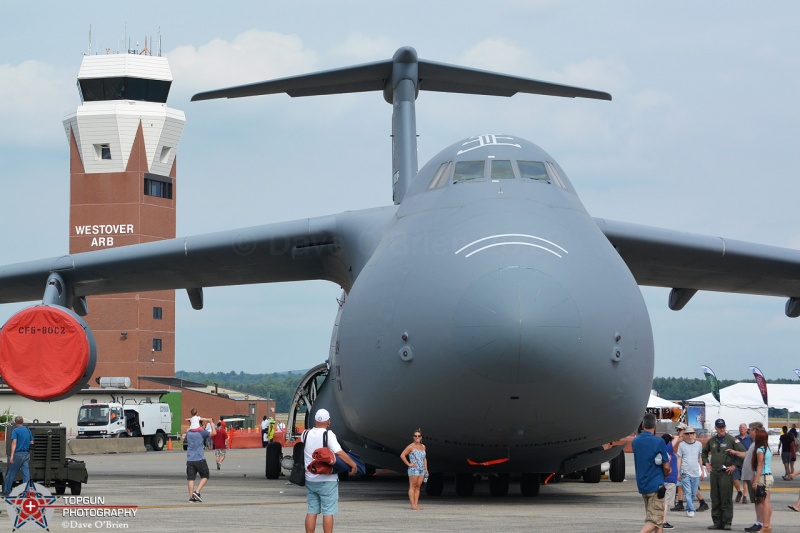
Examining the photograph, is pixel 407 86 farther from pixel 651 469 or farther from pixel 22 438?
pixel 651 469

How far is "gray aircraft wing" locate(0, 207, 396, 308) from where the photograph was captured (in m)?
17.3

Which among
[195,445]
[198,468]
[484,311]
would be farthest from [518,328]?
[195,445]

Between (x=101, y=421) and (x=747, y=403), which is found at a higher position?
(x=747, y=403)

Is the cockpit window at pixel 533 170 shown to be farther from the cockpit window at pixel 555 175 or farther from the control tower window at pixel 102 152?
the control tower window at pixel 102 152

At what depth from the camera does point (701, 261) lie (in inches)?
707

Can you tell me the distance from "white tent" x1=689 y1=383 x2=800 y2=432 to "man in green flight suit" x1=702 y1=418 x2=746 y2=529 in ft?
93.5

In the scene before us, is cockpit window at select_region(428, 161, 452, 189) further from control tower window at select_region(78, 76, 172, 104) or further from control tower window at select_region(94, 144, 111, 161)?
control tower window at select_region(94, 144, 111, 161)

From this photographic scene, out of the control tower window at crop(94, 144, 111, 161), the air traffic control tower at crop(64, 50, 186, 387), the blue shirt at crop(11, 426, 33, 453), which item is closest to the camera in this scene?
the blue shirt at crop(11, 426, 33, 453)

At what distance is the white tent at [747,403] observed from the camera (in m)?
42.1

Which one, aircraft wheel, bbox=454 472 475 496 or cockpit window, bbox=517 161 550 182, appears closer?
cockpit window, bbox=517 161 550 182

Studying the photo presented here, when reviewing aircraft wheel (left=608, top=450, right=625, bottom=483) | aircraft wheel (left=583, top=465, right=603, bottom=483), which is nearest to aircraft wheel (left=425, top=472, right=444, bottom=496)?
aircraft wheel (left=583, top=465, right=603, bottom=483)

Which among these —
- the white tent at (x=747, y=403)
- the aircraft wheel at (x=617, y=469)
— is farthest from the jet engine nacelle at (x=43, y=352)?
the white tent at (x=747, y=403)

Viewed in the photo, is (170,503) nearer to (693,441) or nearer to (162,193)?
(693,441)

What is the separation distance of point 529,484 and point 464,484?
84 cm
